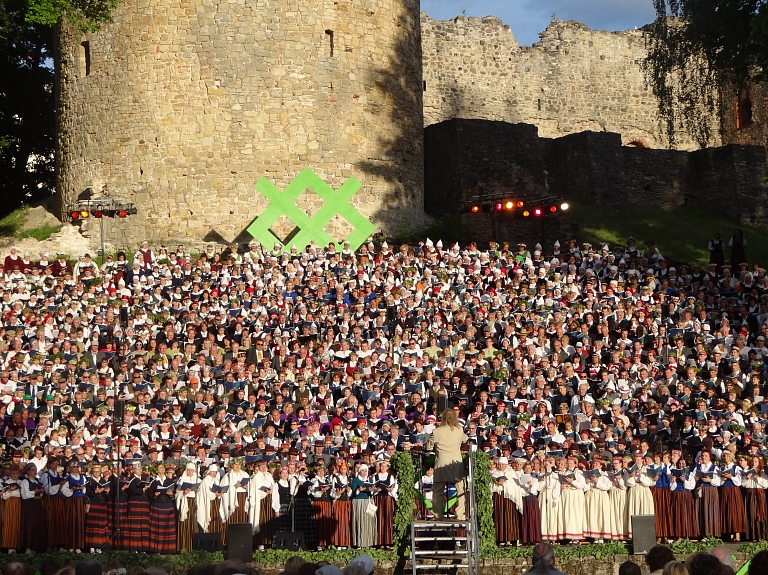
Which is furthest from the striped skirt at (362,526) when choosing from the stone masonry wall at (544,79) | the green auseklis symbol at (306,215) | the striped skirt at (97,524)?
the stone masonry wall at (544,79)

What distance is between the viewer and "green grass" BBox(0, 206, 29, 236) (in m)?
28.1

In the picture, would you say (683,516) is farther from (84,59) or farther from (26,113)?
(26,113)

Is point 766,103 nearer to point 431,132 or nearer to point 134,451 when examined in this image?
point 431,132

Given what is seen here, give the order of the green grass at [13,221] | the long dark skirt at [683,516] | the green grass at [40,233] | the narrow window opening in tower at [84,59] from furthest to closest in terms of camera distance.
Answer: the narrow window opening in tower at [84,59] → the green grass at [13,221] → the green grass at [40,233] → the long dark skirt at [683,516]

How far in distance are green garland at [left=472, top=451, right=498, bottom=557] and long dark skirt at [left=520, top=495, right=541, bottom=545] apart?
1.33 metres

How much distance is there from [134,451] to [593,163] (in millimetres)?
18946

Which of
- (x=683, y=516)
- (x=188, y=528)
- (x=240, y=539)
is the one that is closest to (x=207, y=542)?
(x=240, y=539)

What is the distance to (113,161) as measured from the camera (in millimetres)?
27828

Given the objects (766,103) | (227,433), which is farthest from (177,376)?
(766,103)

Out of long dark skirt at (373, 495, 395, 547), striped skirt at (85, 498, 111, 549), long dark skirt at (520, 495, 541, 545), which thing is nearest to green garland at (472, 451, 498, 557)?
long dark skirt at (520, 495, 541, 545)

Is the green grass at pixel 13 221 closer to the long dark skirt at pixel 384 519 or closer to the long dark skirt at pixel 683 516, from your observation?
the long dark skirt at pixel 384 519

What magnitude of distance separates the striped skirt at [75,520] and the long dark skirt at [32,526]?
356mm

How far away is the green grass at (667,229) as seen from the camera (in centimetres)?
3100

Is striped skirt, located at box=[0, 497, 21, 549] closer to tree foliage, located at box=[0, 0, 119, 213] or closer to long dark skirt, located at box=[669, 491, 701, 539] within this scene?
long dark skirt, located at box=[669, 491, 701, 539]
